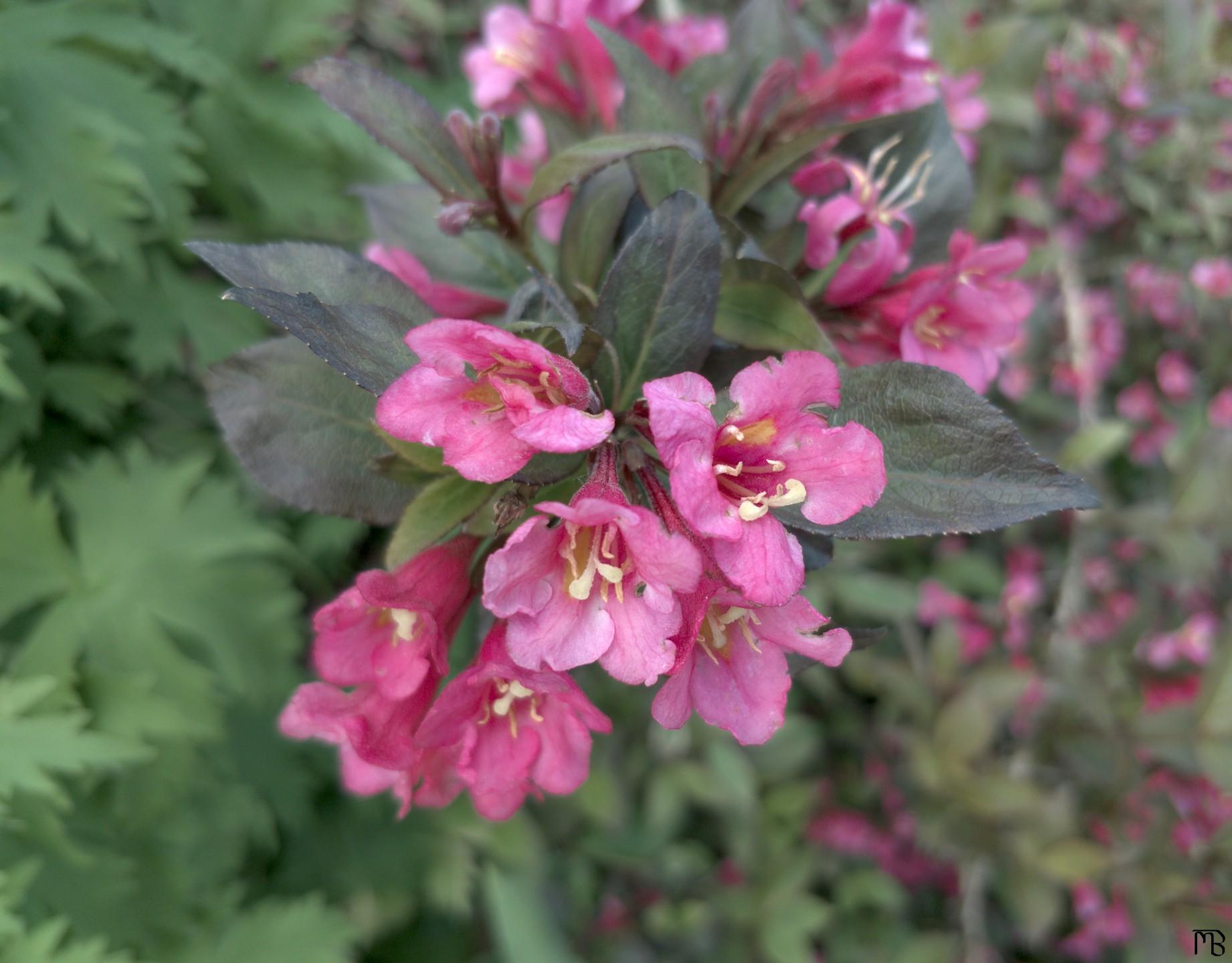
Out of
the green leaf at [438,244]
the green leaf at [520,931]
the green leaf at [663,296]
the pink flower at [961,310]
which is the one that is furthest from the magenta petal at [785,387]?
the green leaf at [520,931]

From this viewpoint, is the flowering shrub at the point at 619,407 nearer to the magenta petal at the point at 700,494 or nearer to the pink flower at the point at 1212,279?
the magenta petal at the point at 700,494

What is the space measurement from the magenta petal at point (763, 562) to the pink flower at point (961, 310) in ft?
1.00

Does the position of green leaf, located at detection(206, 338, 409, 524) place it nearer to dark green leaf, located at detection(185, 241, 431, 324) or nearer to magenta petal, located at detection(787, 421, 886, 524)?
dark green leaf, located at detection(185, 241, 431, 324)

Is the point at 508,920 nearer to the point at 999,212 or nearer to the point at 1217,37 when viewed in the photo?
the point at 999,212

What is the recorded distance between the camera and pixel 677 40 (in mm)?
1214

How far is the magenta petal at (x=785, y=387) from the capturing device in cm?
62

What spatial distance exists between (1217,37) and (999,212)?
798mm

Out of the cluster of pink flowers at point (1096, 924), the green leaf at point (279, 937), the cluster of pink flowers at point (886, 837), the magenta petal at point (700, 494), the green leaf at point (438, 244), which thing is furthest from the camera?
the cluster of pink flowers at point (886, 837)

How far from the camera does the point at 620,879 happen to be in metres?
2.16

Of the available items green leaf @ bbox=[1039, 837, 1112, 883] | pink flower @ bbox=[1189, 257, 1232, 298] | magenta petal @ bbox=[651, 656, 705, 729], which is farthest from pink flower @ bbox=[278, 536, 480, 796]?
pink flower @ bbox=[1189, 257, 1232, 298]

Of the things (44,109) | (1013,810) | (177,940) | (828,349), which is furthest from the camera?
(1013,810)

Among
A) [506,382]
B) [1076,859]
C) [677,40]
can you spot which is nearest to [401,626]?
[506,382]

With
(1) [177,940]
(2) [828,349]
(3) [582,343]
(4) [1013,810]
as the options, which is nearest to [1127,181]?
(4) [1013,810]

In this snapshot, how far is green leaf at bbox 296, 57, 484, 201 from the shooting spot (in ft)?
2.74
